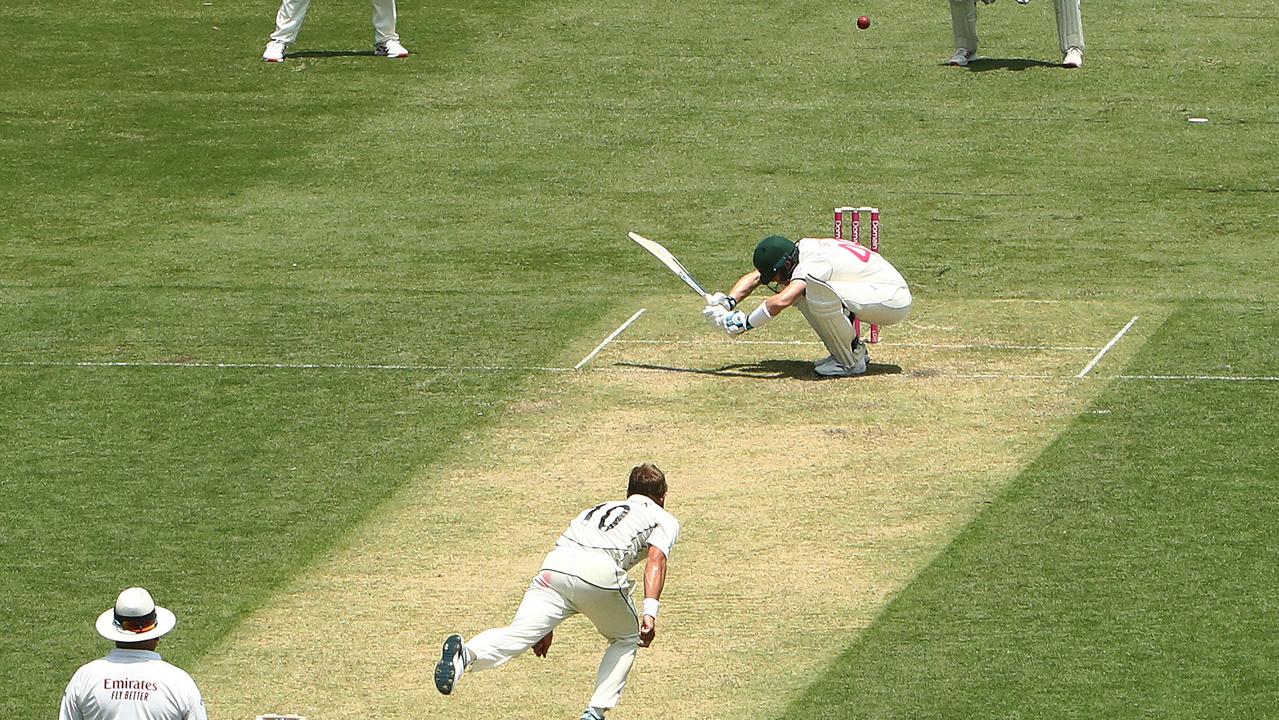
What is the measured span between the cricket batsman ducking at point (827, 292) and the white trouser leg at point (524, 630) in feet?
19.6

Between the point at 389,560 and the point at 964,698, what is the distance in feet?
12.8

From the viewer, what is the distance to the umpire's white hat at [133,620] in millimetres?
8281

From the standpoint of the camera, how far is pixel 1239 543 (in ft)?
40.6

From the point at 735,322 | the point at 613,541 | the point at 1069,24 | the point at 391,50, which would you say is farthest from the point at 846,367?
the point at 391,50

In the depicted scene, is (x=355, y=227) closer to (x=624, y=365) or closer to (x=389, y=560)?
(x=624, y=365)

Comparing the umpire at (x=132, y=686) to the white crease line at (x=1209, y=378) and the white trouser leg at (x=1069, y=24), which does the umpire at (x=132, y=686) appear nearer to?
the white crease line at (x=1209, y=378)

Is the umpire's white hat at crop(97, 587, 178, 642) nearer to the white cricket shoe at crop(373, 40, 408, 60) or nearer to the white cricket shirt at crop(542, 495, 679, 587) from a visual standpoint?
the white cricket shirt at crop(542, 495, 679, 587)

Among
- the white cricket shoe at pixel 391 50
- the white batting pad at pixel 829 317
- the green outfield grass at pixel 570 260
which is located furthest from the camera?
the white cricket shoe at pixel 391 50

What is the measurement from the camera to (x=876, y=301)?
1582 centimetres

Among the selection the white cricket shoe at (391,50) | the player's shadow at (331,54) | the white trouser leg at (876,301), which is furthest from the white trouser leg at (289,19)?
the white trouser leg at (876,301)

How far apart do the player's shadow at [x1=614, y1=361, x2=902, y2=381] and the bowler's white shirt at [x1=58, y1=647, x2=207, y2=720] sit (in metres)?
8.41

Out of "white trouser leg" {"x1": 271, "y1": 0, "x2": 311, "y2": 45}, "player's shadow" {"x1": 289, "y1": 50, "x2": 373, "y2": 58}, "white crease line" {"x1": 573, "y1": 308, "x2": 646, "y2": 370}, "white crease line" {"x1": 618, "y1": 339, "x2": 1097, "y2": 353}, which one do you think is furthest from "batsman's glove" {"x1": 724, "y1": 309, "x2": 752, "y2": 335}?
"player's shadow" {"x1": 289, "y1": 50, "x2": 373, "y2": 58}

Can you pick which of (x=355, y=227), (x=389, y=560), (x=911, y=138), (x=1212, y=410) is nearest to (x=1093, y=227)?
(x=911, y=138)

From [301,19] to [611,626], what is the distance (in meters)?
16.6
